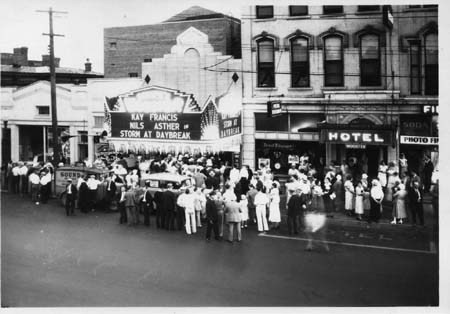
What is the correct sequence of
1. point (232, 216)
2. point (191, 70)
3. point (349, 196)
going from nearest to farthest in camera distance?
point (232, 216) < point (349, 196) < point (191, 70)

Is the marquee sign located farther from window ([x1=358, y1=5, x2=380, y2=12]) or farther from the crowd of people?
window ([x1=358, y1=5, x2=380, y2=12])

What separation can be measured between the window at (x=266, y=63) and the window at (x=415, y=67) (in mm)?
5491

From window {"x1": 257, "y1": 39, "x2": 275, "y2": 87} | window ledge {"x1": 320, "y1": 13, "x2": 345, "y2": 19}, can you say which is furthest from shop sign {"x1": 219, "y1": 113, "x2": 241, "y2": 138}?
window ledge {"x1": 320, "y1": 13, "x2": 345, "y2": 19}

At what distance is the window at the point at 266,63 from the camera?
21.6 m

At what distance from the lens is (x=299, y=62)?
21.2 metres

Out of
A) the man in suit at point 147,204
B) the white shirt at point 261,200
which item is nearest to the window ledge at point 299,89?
the white shirt at point 261,200

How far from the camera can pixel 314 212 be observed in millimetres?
15602

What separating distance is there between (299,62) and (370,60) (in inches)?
111

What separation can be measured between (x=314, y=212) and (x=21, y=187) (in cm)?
1140

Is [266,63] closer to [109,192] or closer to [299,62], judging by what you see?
[299,62]

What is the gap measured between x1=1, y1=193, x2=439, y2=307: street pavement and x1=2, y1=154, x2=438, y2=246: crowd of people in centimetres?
53

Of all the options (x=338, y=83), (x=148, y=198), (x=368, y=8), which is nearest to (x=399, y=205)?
(x=338, y=83)

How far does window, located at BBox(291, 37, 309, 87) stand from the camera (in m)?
21.0
